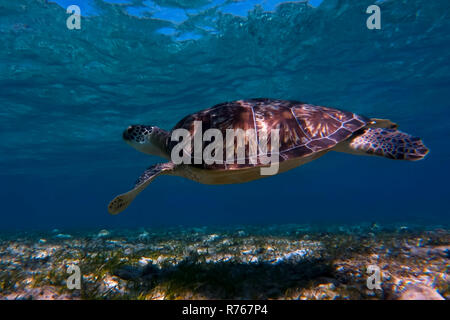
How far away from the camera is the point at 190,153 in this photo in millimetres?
4121

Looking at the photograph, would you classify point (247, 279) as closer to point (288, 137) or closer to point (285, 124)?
point (288, 137)

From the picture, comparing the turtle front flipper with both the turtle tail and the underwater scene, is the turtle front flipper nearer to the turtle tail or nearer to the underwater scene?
the underwater scene

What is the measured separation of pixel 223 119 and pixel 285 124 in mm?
1117

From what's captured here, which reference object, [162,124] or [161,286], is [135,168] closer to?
[162,124]

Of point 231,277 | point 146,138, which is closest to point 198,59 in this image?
point 146,138

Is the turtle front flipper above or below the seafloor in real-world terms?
above

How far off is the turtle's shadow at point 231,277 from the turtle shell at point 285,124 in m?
1.62

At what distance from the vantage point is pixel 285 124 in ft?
13.4

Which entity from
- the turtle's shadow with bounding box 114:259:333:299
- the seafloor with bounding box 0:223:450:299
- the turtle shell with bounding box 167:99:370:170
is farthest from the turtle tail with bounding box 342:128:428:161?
the turtle's shadow with bounding box 114:259:333:299

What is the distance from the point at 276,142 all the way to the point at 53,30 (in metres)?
15.0

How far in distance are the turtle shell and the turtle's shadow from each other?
1.62 metres

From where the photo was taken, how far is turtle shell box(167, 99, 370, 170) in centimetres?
381

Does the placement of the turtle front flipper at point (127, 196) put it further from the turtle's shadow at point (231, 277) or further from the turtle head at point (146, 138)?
the turtle head at point (146, 138)

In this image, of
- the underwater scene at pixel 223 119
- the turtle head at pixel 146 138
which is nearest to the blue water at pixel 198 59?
the underwater scene at pixel 223 119
